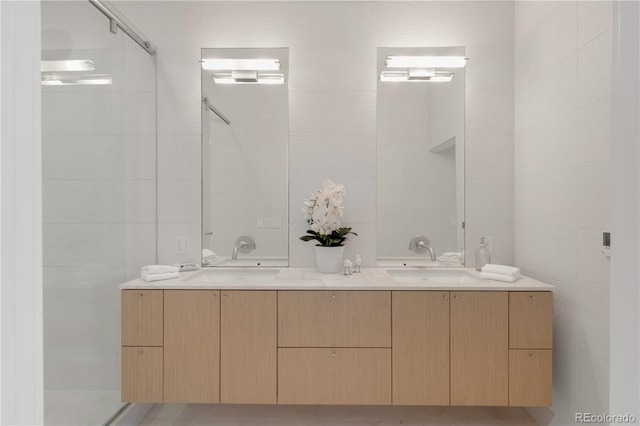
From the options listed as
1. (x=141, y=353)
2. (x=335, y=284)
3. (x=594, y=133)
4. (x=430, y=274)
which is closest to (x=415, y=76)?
(x=594, y=133)

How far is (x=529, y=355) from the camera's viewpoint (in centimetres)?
176

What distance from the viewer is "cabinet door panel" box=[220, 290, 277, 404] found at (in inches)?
70.8

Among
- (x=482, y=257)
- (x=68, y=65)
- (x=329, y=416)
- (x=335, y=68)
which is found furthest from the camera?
(x=335, y=68)

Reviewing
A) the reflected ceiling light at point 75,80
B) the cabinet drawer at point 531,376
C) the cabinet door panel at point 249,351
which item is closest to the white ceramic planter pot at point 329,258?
the cabinet door panel at point 249,351

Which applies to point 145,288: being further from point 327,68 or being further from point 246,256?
point 327,68

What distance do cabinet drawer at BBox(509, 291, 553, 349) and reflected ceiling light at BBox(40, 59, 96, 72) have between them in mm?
2368

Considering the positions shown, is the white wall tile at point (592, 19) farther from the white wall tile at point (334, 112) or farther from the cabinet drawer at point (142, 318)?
the cabinet drawer at point (142, 318)

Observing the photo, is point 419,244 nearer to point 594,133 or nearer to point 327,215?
point 327,215

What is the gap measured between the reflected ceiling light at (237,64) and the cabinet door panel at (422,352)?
1.76 m

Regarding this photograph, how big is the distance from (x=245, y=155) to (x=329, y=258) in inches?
35.4

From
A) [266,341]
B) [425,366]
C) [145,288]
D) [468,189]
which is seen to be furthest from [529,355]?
[145,288]

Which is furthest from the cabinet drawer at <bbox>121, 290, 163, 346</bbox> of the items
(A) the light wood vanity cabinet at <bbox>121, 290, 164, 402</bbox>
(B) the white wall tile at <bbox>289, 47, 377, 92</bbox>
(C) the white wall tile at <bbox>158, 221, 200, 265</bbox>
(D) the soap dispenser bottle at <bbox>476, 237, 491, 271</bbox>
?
(D) the soap dispenser bottle at <bbox>476, 237, 491, 271</bbox>

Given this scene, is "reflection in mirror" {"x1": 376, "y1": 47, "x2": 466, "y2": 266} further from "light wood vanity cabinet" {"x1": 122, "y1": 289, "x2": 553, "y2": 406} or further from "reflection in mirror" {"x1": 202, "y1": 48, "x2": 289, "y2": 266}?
"reflection in mirror" {"x1": 202, "y1": 48, "x2": 289, "y2": 266}

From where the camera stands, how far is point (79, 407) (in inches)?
64.4
